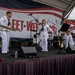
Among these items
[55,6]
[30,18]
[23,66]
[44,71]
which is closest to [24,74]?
[23,66]

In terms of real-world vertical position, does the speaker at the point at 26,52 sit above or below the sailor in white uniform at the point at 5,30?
below

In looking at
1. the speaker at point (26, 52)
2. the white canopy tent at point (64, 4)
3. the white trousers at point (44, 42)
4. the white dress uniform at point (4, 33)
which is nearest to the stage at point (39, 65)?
the speaker at point (26, 52)

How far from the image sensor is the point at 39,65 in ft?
15.6

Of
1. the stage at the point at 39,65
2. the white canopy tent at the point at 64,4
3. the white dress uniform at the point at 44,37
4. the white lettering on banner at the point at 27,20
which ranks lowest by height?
the stage at the point at 39,65

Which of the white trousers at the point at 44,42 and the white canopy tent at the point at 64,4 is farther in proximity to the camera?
the white canopy tent at the point at 64,4

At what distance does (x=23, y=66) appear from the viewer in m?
4.37

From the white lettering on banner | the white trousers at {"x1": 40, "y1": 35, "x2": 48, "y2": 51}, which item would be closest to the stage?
the white trousers at {"x1": 40, "y1": 35, "x2": 48, "y2": 51}

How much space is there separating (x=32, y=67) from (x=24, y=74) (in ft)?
0.85

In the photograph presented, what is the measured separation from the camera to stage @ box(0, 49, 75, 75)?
4148 millimetres

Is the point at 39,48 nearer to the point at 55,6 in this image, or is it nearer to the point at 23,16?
the point at 23,16

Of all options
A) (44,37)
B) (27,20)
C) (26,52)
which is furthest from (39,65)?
(27,20)

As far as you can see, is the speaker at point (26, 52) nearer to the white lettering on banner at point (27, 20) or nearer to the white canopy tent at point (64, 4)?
the white lettering on banner at point (27, 20)

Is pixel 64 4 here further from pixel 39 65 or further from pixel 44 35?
pixel 39 65

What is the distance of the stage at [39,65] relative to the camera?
4.15m
